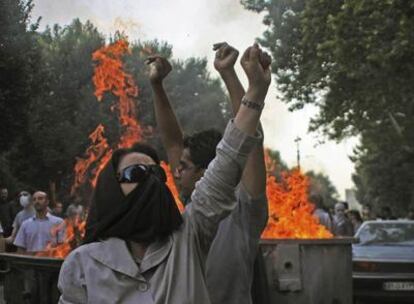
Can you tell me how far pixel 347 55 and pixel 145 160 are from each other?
1663 cm

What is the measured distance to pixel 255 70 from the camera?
2.43 meters

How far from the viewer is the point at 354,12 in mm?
16531

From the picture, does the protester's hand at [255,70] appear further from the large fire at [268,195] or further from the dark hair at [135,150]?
the large fire at [268,195]

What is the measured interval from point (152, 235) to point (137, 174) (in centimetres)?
22

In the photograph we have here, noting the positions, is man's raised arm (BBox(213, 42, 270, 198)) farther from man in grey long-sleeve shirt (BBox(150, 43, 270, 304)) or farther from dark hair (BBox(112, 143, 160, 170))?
dark hair (BBox(112, 143, 160, 170))

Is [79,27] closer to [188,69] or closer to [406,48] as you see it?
[188,69]

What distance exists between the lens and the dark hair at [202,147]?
318 centimetres

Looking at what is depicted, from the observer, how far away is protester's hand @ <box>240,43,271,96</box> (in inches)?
95.7

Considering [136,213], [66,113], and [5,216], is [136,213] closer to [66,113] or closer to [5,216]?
[5,216]

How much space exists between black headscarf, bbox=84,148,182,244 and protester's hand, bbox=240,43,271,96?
0.43 metres

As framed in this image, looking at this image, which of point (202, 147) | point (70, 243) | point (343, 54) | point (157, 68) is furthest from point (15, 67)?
point (202, 147)

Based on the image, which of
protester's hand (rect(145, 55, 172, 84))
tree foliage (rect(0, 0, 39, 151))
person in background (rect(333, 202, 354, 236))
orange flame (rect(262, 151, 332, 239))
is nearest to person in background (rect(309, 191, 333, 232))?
person in background (rect(333, 202, 354, 236))

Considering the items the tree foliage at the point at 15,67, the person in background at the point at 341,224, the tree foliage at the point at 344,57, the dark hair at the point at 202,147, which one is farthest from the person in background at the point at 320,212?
the dark hair at the point at 202,147

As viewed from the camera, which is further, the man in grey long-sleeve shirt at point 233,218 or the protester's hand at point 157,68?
the protester's hand at point 157,68
